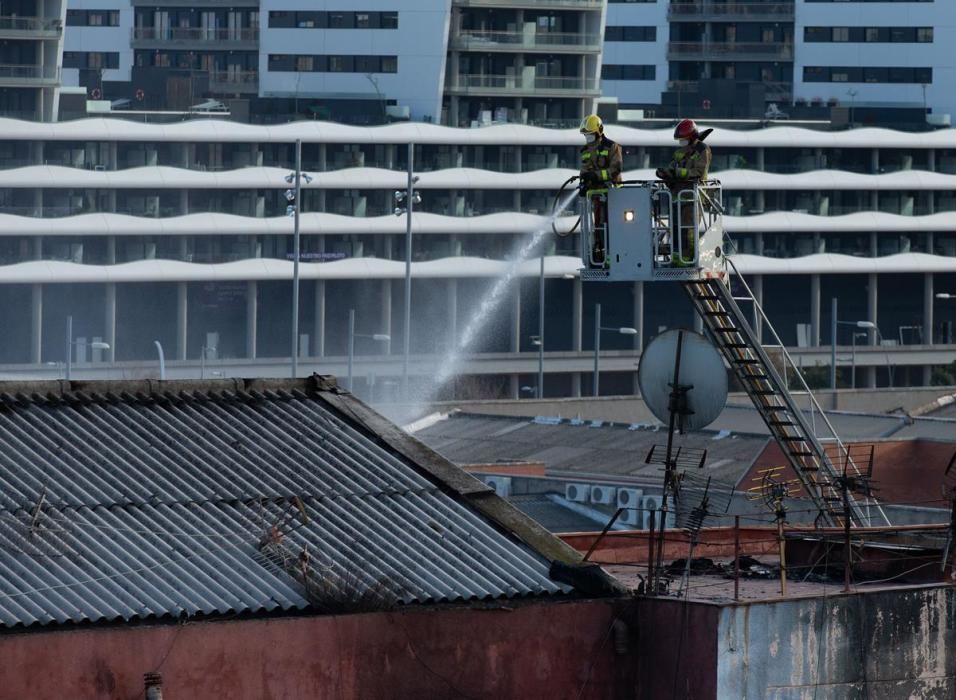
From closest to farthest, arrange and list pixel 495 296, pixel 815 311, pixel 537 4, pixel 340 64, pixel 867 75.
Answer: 1. pixel 495 296
2. pixel 340 64
3. pixel 537 4
4. pixel 815 311
5. pixel 867 75

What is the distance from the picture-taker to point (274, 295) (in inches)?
4670

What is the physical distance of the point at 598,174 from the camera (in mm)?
31000

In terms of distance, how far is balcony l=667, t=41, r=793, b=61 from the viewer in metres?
149

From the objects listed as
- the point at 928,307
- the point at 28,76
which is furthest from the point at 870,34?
the point at 28,76

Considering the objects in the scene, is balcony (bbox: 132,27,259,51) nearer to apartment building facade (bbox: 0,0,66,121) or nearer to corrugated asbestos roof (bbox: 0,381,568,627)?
apartment building facade (bbox: 0,0,66,121)

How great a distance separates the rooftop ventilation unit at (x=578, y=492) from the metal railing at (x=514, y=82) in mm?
75322

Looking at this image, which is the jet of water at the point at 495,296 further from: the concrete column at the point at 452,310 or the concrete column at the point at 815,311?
the concrete column at the point at 815,311

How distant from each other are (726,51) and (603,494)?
101250 mm

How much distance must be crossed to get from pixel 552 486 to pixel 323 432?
2840cm

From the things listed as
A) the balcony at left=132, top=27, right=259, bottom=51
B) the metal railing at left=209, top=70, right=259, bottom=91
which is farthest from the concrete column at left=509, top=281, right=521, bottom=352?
the balcony at left=132, top=27, right=259, bottom=51

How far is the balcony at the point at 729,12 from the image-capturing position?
148750 millimetres

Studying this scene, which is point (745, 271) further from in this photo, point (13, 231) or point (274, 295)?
point (13, 231)

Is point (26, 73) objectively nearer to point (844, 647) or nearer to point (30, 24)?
point (30, 24)

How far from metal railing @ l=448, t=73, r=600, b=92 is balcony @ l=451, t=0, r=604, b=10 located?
12.5 ft
